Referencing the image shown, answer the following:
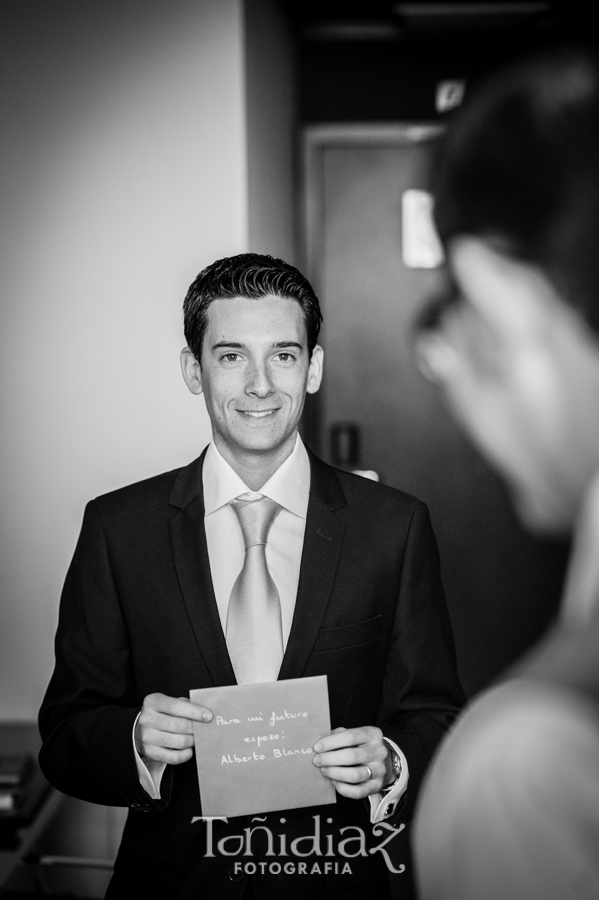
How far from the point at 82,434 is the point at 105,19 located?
44.4 inches

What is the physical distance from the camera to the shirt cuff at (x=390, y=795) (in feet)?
4.59

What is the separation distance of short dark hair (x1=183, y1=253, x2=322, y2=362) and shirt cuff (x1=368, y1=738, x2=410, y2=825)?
2.35 ft

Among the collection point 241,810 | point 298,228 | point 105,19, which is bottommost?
point 241,810

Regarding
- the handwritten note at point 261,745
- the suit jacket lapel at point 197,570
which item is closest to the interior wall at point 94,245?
the suit jacket lapel at point 197,570

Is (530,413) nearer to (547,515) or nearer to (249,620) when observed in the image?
(547,515)

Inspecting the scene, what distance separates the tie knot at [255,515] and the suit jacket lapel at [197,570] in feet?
0.23

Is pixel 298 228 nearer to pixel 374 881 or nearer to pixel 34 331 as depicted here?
pixel 34 331

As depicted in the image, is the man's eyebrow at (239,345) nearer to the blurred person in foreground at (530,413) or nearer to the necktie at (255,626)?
the necktie at (255,626)

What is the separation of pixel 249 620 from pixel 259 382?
1.34 feet

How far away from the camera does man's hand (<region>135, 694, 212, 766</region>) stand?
134 cm

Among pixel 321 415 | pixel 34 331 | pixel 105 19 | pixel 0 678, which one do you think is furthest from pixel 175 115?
pixel 0 678

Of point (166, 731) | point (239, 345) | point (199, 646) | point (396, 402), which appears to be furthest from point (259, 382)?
point (396, 402)

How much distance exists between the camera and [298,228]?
3.41 m

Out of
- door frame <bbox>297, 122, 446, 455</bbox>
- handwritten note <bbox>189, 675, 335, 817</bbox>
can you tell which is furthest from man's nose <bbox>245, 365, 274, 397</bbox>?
door frame <bbox>297, 122, 446, 455</bbox>
